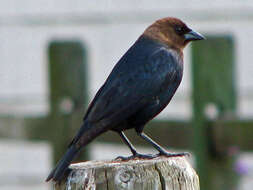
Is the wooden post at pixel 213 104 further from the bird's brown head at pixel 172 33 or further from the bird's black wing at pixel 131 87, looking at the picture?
the bird's black wing at pixel 131 87

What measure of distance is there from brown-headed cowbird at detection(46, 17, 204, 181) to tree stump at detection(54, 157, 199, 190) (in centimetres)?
20

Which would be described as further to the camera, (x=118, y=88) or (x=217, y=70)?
(x=217, y=70)

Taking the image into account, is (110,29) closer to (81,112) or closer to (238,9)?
(238,9)

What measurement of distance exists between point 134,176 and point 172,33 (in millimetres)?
1658

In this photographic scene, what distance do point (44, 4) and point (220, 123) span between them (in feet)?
12.0

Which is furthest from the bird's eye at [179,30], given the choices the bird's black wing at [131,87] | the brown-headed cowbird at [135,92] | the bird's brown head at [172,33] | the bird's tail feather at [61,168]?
the bird's tail feather at [61,168]

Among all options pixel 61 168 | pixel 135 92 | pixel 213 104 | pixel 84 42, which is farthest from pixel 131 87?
pixel 84 42

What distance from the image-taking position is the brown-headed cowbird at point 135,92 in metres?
4.45

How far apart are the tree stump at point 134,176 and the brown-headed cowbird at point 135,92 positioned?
0.66ft

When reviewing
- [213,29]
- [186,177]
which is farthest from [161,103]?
[213,29]

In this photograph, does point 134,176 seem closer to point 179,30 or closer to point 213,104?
point 179,30

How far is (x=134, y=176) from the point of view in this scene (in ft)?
12.7

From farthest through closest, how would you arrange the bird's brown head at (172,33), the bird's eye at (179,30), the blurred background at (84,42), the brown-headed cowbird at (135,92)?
the blurred background at (84,42), the bird's eye at (179,30), the bird's brown head at (172,33), the brown-headed cowbird at (135,92)

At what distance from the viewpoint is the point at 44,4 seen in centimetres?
898
